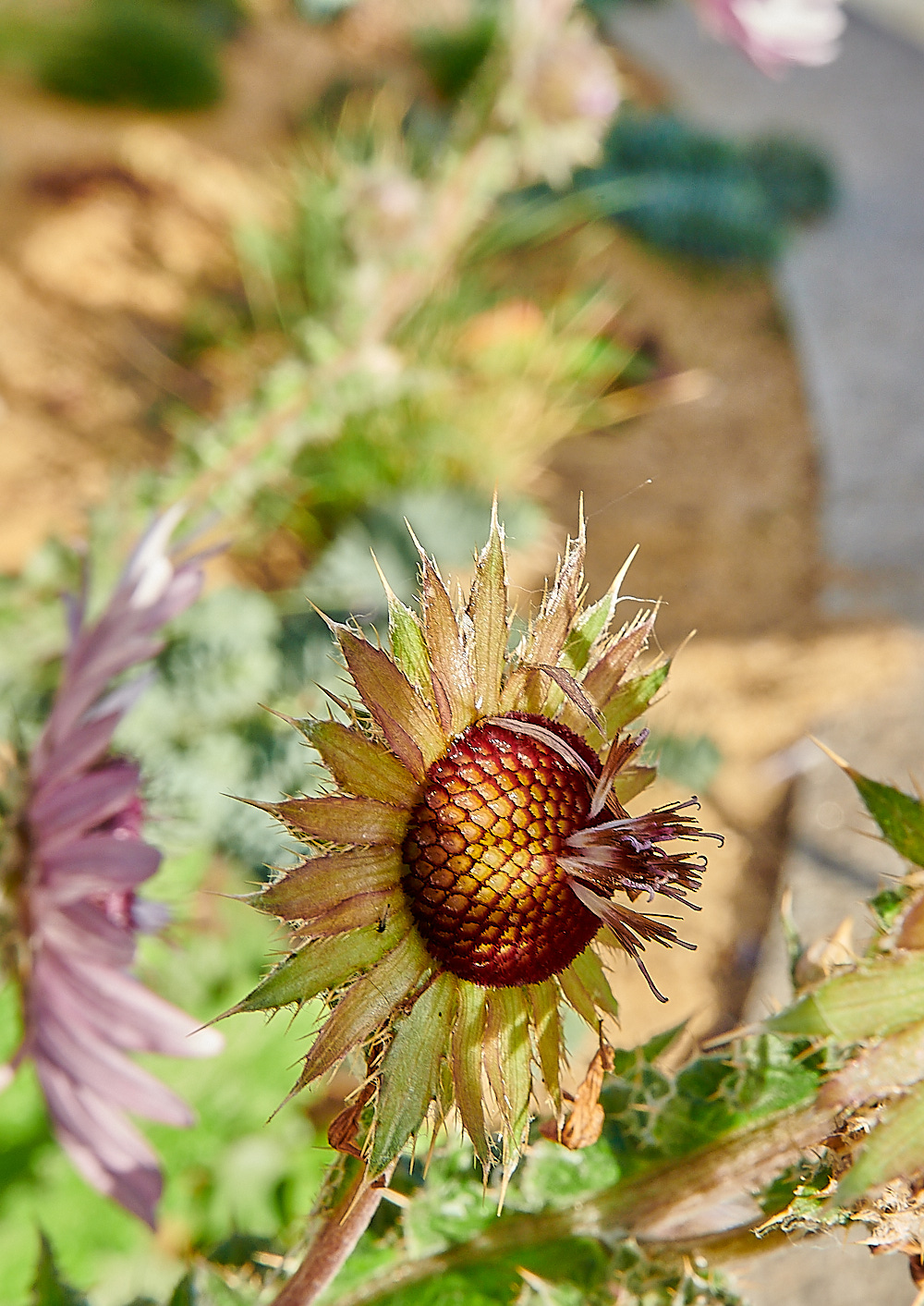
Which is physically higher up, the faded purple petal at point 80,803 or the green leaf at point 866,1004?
the green leaf at point 866,1004

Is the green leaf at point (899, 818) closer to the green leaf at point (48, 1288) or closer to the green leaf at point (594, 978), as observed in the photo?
the green leaf at point (594, 978)

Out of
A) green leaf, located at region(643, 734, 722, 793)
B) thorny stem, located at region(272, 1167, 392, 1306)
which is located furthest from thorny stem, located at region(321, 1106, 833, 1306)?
green leaf, located at region(643, 734, 722, 793)

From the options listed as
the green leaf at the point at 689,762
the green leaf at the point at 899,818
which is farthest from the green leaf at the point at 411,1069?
the green leaf at the point at 689,762

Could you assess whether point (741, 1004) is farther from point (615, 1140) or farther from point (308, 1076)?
point (308, 1076)

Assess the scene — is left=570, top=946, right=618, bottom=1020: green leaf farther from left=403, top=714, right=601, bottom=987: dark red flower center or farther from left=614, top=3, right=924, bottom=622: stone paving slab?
left=614, top=3, right=924, bottom=622: stone paving slab

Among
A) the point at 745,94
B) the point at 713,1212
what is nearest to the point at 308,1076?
the point at 713,1212

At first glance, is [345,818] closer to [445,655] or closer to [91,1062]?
[445,655]

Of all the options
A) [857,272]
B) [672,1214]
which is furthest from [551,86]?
[857,272]
